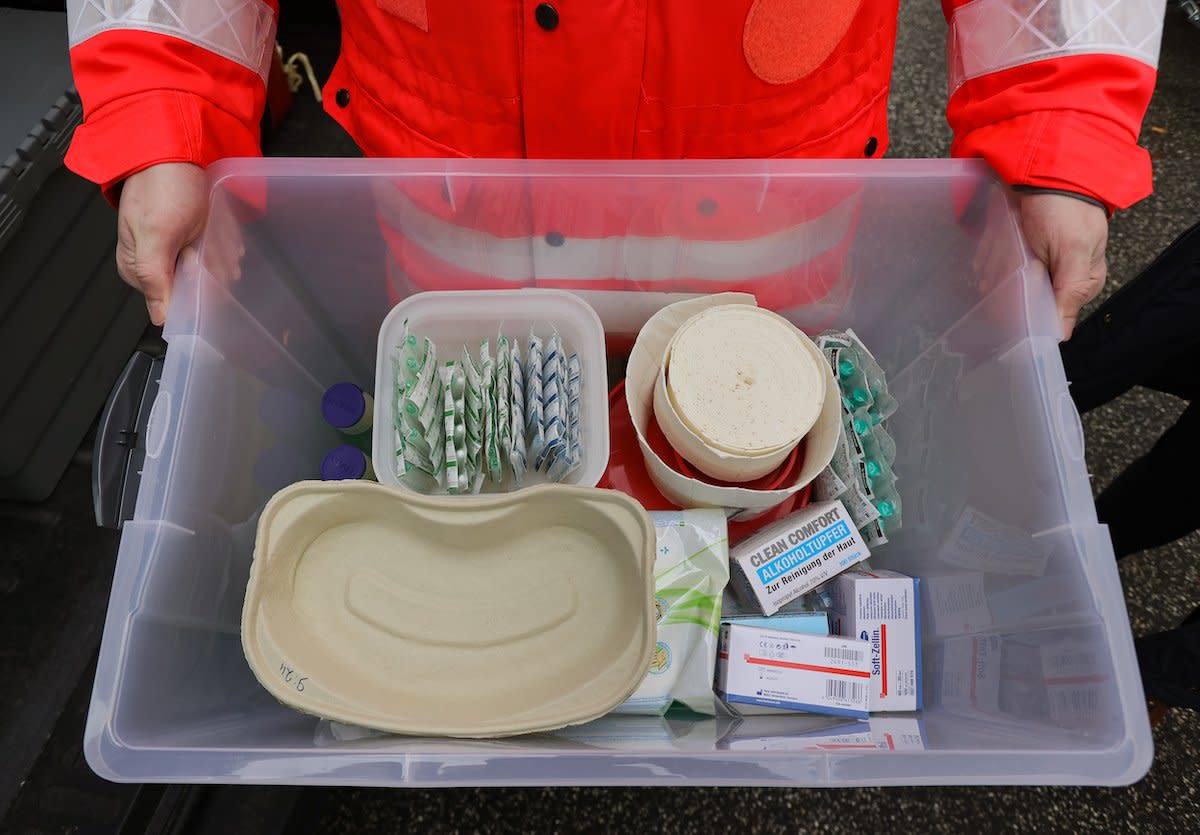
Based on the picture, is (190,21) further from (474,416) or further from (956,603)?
(956,603)

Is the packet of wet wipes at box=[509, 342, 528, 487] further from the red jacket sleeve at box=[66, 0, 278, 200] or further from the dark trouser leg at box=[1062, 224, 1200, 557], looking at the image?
the dark trouser leg at box=[1062, 224, 1200, 557]

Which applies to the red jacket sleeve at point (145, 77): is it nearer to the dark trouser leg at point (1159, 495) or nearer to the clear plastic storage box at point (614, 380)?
the clear plastic storage box at point (614, 380)

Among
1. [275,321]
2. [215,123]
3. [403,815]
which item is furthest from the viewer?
[403,815]

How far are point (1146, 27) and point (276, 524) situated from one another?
0.77 metres

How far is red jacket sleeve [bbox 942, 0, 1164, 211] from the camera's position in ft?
1.94

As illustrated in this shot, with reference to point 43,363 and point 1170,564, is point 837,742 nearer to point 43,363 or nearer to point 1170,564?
point 1170,564

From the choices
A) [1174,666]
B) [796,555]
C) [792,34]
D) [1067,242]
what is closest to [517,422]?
[796,555]

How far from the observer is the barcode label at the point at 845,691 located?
663 millimetres

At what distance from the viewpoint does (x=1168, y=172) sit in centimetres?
146

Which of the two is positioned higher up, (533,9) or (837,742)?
(533,9)

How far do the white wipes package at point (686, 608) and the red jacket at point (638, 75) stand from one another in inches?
13.3

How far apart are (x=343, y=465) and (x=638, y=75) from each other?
430mm

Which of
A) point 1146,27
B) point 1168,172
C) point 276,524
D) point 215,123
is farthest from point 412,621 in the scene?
point 1168,172

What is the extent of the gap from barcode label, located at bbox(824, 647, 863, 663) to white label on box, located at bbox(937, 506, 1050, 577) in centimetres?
13
